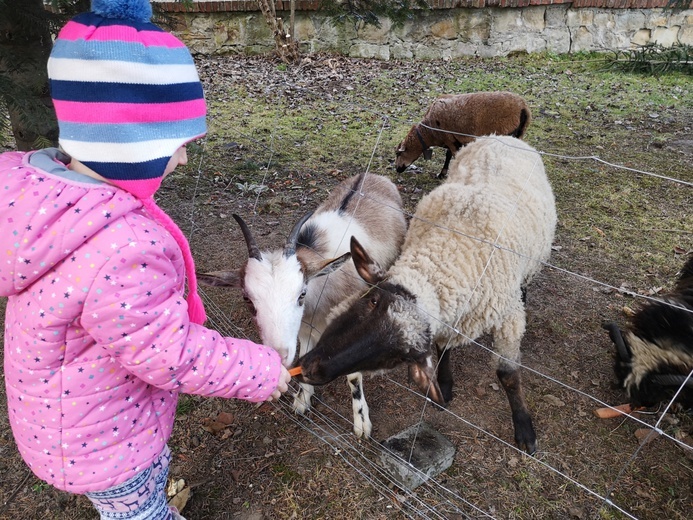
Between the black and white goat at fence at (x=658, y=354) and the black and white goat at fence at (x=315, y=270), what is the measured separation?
1.57 meters

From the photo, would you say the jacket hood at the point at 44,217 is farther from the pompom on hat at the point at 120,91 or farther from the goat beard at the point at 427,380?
the goat beard at the point at 427,380

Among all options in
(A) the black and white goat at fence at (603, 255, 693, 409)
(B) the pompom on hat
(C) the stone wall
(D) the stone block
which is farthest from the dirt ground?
(C) the stone wall

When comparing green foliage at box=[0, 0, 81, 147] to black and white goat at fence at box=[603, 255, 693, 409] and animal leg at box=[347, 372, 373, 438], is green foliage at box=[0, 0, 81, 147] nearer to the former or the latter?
animal leg at box=[347, 372, 373, 438]

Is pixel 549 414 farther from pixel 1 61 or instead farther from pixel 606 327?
pixel 1 61

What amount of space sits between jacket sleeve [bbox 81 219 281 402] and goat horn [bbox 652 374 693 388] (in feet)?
7.22

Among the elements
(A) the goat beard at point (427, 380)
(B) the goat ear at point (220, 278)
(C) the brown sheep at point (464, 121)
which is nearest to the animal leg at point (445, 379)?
(A) the goat beard at point (427, 380)

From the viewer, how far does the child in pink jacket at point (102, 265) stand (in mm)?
1271

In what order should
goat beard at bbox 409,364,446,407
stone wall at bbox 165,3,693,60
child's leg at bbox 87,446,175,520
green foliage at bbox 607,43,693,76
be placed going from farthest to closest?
stone wall at bbox 165,3,693,60, green foliage at bbox 607,43,693,76, goat beard at bbox 409,364,446,407, child's leg at bbox 87,446,175,520

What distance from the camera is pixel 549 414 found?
2.93 metres

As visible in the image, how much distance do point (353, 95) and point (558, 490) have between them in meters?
7.54

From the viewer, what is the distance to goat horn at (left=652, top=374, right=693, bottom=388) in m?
2.39

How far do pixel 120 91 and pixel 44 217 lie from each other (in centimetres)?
40

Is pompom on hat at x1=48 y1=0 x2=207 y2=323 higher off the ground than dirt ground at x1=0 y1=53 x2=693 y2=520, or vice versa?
pompom on hat at x1=48 y1=0 x2=207 y2=323

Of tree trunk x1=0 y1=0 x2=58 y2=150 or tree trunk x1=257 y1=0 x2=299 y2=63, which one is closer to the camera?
tree trunk x1=0 y1=0 x2=58 y2=150
